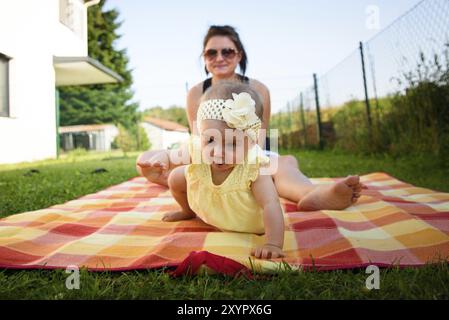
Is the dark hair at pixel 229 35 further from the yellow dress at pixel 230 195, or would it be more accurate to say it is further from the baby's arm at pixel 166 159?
the yellow dress at pixel 230 195

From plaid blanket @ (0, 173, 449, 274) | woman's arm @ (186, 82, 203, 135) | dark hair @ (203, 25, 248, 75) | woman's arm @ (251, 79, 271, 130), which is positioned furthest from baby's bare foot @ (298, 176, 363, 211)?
dark hair @ (203, 25, 248, 75)

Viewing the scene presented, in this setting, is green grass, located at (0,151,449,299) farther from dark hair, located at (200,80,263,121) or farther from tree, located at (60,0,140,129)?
tree, located at (60,0,140,129)

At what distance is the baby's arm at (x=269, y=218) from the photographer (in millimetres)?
1309

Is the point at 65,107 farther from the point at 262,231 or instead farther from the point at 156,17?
the point at 262,231

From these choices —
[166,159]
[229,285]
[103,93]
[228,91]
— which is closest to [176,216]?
[166,159]

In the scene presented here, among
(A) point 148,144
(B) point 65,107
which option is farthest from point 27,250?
(B) point 65,107

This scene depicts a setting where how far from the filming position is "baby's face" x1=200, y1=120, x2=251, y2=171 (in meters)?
1.49

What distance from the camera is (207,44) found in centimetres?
269

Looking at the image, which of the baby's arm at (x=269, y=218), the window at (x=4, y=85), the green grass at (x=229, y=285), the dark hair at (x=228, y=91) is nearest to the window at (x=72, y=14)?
the window at (x=4, y=85)

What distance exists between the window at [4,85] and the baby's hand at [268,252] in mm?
6541

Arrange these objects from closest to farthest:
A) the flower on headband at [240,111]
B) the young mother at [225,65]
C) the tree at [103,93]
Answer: the flower on headband at [240,111]
the young mother at [225,65]
the tree at [103,93]

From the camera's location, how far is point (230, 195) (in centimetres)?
159

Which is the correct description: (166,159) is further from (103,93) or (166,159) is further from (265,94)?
(103,93)

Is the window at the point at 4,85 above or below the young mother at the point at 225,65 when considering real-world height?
above
